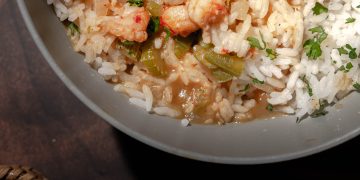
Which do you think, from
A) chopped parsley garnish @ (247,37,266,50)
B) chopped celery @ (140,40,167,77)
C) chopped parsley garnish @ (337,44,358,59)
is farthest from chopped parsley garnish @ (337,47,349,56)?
chopped celery @ (140,40,167,77)

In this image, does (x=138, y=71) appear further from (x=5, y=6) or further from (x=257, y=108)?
(x=5, y=6)

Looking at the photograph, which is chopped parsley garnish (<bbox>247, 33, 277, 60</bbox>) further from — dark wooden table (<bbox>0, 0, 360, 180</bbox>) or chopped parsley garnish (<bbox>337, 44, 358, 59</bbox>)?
dark wooden table (<bbox>0, 0, 360, 180</bbox>)

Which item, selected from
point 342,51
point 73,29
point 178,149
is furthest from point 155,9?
point 342,51

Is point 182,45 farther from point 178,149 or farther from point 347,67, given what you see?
point 347,67

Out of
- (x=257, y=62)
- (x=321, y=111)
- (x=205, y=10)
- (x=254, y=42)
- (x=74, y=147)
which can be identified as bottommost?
(x=74, y=147)

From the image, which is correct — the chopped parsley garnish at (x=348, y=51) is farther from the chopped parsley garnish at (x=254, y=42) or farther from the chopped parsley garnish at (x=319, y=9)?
the chopped parsley garnish at (x=254, y=42)
